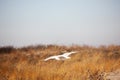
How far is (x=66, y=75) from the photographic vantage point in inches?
245

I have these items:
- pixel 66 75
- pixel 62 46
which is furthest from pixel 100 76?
pixel 62 46

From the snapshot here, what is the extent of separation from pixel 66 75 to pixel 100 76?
1.10m

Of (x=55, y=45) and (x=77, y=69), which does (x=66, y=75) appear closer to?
(x=77, y=69)

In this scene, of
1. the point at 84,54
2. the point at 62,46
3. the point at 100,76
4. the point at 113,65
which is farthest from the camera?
the point at 62,46

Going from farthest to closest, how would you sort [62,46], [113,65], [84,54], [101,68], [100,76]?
[62,46] → [84,54] → [113,65] → [101,68] → [100,76]

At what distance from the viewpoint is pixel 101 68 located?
24.9ft

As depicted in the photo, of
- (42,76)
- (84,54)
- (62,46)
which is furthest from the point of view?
(62,46)

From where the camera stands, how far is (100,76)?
5703 millimetres

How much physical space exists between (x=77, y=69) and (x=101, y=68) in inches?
36.1

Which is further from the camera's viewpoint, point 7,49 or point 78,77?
point 7,49

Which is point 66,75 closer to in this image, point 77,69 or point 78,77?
point 78,77

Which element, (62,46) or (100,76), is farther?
(62,46)

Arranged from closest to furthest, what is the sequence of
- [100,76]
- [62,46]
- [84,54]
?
1. [100,76]
2. [84,54]
3. [62,46]

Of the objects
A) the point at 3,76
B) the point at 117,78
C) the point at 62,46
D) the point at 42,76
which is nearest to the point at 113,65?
the point at 117,78
